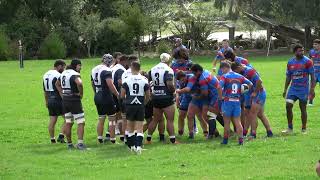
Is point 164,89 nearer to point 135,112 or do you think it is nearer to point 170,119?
point 170,119

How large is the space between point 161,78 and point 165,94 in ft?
1.22

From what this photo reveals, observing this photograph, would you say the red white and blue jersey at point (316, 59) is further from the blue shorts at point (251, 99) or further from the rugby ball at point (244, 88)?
the rugby ball at point (244, 88)

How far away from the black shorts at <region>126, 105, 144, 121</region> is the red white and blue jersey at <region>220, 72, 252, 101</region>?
1.73m

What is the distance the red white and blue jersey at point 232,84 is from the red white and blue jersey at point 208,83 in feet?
3.22

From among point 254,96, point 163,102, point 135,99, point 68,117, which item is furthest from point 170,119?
point 68,117

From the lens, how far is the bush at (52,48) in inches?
2213

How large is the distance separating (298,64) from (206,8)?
4348 centimetres

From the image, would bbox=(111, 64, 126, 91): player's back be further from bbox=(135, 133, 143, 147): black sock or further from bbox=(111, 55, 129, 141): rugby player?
bbox=(135, 133, 143, 147): black sock

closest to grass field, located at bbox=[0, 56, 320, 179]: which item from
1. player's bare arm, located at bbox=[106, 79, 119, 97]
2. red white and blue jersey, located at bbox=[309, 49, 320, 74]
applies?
player's bare arm, located at bbox=[106, 79, 119, 97]

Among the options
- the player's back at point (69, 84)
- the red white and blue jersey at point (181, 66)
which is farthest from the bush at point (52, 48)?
the player's back at point (69, 84)

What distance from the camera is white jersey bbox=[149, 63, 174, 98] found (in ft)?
46.9

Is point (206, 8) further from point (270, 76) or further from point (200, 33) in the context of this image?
point (270, 76)

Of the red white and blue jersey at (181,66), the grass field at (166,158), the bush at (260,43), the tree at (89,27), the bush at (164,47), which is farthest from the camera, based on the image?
the bush at (260,43)

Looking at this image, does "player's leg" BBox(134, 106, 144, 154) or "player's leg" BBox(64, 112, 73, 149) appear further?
"player's leg" BBox(64, 112, 73, 149)
